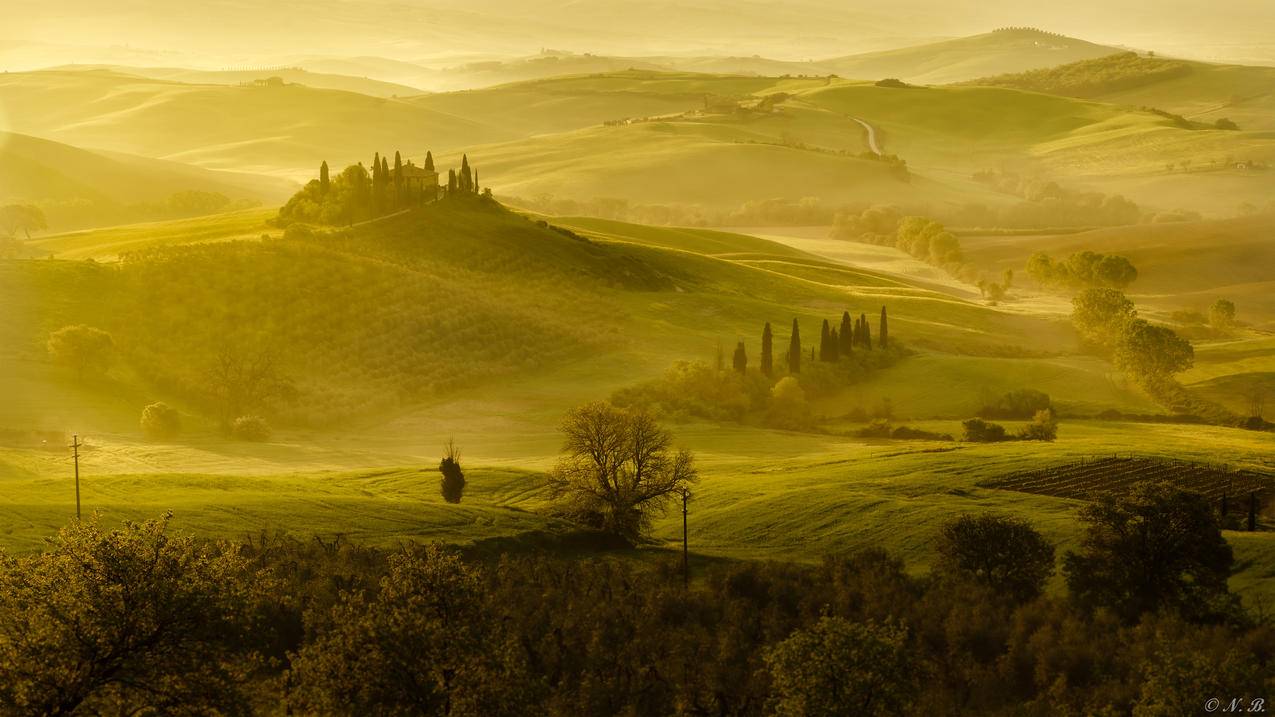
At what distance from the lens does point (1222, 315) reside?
155m

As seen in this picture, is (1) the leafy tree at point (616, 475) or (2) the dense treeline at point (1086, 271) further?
(2) the dense treeline at point (1086, 271)

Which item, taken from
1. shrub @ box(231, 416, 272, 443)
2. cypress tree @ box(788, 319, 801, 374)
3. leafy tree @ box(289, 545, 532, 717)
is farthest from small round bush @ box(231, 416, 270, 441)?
Answer: leafy tree @ box(289, 545, 532, 717)

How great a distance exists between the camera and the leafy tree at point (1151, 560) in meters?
55.2

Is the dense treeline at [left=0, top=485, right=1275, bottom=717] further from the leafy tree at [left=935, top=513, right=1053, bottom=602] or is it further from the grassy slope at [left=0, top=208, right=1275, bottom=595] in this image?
the grassy slope at [left=0, top=208, right=1275, bottom=595]

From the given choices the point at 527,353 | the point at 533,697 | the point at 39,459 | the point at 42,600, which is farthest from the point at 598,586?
the point at 527,353

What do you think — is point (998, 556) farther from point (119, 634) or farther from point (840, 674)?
point (119, 634)

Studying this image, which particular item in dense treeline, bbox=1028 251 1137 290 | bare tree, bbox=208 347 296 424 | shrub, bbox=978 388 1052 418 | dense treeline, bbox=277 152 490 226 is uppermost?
dense treeline, bbox=277 152 490 226

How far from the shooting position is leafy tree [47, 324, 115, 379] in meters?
109

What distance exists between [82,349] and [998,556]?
80.0 meters

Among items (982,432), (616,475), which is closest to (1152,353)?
(982,432)

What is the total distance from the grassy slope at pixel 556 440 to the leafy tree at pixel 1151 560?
294 cm

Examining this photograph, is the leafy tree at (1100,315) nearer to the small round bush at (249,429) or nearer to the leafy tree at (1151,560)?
the leafy tree at (1151,560)

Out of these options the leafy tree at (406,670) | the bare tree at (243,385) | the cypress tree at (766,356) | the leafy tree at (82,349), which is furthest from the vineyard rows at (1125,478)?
the leafy tree at (82,349)

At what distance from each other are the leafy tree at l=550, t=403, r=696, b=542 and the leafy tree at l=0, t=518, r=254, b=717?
36412 millimetres
